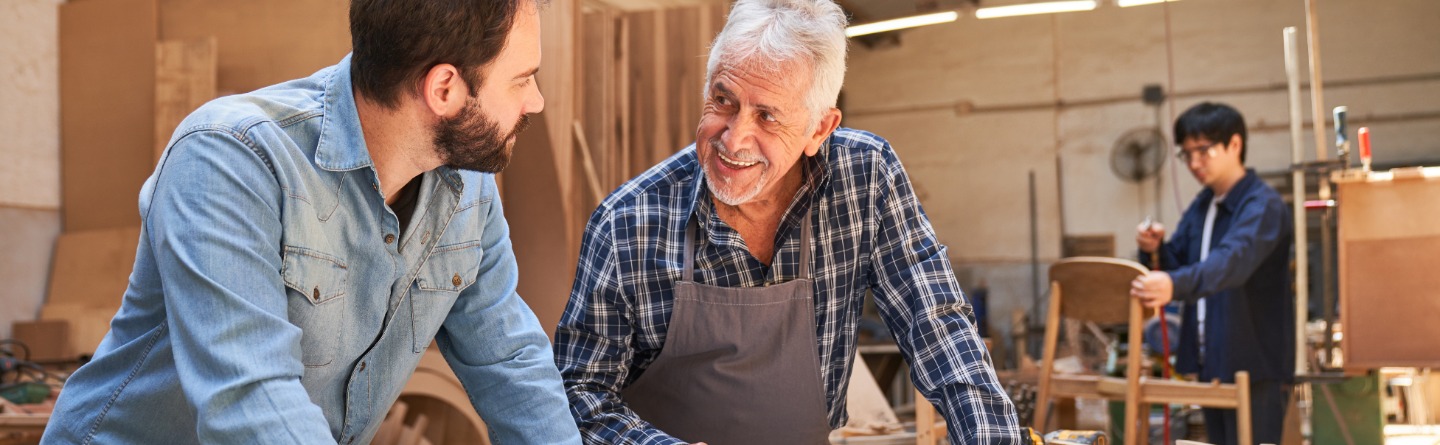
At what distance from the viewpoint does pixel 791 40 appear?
1890mm

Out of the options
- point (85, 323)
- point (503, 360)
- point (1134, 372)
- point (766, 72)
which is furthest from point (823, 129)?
point (85, 323)

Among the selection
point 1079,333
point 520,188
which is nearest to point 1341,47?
point 1079,333

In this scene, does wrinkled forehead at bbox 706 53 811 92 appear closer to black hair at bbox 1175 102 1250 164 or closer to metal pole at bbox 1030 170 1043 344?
black hair at bbox 1175 102 1250 164

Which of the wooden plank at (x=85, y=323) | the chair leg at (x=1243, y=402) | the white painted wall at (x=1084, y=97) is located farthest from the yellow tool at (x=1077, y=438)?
the white painted wall at (x=1084, y=97)

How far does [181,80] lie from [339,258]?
141 inches

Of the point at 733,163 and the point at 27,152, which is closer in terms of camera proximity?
the point at 733,163

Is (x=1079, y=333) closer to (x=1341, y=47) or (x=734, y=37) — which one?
(x=1341, y=47)

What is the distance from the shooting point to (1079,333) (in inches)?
404

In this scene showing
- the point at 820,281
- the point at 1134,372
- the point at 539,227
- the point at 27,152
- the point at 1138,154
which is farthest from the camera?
the point at 1138,154

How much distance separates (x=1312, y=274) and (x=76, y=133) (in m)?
10.8

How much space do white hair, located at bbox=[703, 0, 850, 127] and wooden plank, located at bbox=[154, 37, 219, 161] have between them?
10.4ft

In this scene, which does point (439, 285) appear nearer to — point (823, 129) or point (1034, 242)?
point (823, 129)

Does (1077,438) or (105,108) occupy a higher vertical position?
(105,108)

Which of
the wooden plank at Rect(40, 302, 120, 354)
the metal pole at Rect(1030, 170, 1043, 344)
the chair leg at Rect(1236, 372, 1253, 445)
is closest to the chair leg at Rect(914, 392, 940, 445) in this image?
the chair leg at Rect(1236, 372, 1253, 445)
